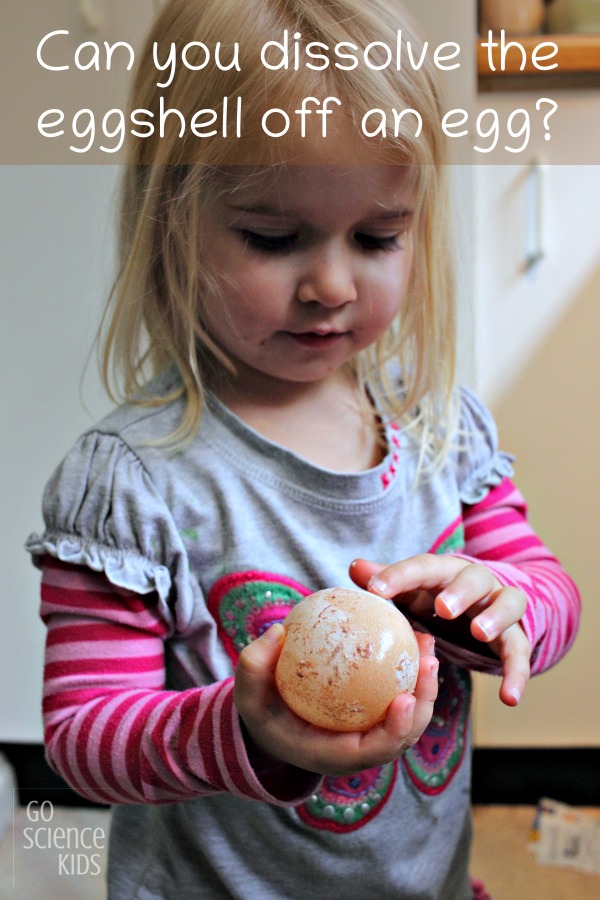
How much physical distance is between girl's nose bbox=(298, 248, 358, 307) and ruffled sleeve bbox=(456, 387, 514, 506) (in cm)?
16

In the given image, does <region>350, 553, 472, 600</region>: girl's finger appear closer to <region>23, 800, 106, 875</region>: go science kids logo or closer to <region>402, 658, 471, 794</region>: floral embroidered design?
<region>402, 658, 471, 794</region>: floral embroidered design

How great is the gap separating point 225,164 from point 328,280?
0.06m

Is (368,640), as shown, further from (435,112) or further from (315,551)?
(435,112)

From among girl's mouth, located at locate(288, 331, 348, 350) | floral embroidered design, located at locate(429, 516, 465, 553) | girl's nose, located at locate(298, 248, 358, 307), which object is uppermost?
girl's nose, located at locate(298, 248, 358, 307)

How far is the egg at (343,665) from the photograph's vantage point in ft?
0.95

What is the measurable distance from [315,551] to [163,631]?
0.26 feet

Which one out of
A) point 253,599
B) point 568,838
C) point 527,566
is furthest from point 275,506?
point 568,838

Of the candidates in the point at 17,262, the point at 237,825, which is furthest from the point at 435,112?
the point at 237,825

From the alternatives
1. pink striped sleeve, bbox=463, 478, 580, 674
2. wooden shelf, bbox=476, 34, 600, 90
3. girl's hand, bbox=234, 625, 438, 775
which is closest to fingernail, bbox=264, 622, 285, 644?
girl's hand, bbox=234, 625, 438, 775

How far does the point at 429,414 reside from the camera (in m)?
0.46

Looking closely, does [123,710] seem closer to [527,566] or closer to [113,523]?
[113,523]

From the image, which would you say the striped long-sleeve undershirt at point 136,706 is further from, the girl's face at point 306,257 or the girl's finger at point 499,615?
the girl's face at point 306,257

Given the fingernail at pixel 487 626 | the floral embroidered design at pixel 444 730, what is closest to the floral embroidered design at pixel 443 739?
the floral embroidered design at pixel 444 730

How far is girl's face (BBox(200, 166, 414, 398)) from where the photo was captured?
328 millimetres
